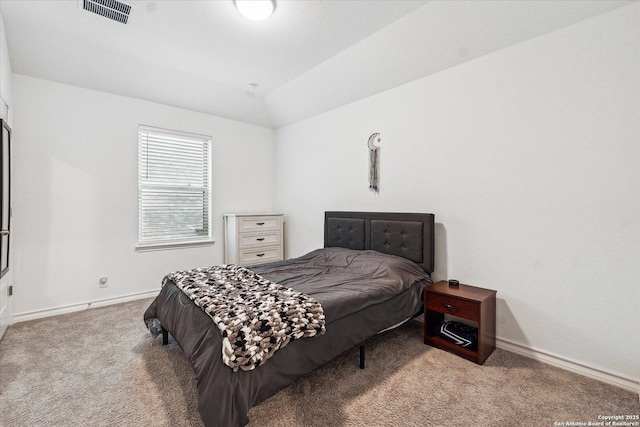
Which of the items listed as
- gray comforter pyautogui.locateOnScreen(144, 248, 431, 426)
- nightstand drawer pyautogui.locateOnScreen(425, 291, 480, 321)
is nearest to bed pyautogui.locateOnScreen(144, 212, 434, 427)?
gray comforter pyautogui.locateOnScreen(144, 248, 431, 426)

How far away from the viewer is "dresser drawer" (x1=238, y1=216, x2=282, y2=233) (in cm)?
414

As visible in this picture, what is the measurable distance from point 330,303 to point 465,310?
3.74 ft

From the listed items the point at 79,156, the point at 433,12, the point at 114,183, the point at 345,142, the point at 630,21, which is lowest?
the point at 114,183

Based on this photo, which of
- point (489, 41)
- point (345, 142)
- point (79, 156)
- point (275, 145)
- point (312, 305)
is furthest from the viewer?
point (275, 145)

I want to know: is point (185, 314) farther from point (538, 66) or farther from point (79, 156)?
point (538, 66)

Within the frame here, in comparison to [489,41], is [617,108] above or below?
below

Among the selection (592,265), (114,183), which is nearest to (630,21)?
(592,265)

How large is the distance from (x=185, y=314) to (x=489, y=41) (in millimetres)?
3160

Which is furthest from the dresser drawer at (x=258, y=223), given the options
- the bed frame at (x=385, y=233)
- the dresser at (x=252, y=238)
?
the bed frame at (x=385, y=233)

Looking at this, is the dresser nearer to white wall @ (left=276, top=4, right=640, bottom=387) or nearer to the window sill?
the window sill

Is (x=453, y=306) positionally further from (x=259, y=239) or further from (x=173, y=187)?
(x=173, y=187)

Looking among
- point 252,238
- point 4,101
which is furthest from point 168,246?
point 4,101

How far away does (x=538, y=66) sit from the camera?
7.36 ft

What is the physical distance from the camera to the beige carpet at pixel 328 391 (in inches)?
64.0
